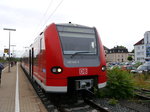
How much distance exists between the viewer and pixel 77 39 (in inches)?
281

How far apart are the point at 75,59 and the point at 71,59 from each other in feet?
0.50

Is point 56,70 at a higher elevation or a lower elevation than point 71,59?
lower

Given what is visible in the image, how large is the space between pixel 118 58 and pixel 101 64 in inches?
4558

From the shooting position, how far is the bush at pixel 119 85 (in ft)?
26.8

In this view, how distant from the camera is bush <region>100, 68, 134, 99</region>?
8.18 metres

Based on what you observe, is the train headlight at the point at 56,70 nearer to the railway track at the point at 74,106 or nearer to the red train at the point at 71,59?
the red train at the point at 71,59

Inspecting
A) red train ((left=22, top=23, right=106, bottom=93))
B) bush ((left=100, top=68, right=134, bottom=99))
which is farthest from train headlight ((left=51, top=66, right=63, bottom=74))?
bush ((left=100, top=68, right=134, bottom=99))

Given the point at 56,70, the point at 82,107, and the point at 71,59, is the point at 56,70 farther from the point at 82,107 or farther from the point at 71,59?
the point at 82,107

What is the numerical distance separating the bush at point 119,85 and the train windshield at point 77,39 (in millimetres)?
1781

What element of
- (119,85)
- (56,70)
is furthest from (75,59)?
(119,85)

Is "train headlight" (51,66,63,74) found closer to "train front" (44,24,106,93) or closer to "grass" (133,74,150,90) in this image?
"train front" (44,24,106,93)

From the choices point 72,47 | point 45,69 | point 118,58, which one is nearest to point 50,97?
point 45,69

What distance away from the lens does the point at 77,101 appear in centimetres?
747

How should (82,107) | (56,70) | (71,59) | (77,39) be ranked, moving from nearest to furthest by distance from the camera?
1. (56,70)
2. (71,59)
3. (82,107)
4. (77,39)
